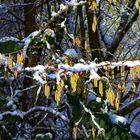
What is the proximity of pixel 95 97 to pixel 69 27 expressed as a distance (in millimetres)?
1675

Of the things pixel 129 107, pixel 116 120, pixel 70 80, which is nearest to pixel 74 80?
pixel 70 80

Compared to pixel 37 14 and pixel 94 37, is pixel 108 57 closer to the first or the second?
pixel 94 37

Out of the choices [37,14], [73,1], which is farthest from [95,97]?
[37,14]

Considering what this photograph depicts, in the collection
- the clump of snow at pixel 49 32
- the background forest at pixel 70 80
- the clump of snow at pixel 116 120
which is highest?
the clump of snow at pixel 49 32

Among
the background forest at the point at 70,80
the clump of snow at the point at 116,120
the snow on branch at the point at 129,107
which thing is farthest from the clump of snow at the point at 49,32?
the snow on branch at the point at 129,107

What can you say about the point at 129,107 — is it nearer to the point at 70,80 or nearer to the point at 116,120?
the point at 116,120

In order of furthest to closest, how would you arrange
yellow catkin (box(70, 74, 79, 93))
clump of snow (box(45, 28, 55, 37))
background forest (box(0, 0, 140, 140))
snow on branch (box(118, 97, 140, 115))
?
snow on branch (box(118, 97, 140, 115)) → clump of snow (box(45, 28, 55, 37)) → background forest (box(0, 0, 140, 140)) → yellow catkin (box(70, 74, 79, 93))

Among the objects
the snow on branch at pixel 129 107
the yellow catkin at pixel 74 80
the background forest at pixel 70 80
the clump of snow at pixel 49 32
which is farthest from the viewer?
the snow on branch at pixel 129 107

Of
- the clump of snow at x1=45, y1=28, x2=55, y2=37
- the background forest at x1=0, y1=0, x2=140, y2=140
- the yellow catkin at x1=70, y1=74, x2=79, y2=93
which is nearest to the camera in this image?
the yellow catkin at x1=70, y1=74, x2=79, y2=93

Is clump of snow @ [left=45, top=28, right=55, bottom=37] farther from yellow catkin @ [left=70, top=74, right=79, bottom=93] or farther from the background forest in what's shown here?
yellow catkin @ [left=70, top=74, right=79, bottom=93]

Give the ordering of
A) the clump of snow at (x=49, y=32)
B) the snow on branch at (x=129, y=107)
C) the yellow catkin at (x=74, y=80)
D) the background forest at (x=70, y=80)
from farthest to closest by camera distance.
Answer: the snow on branch at (x=129, y=107) → the clump of snow at (x=49, y=32) → the background forest at (x=70, y=80) → the yellow catkin at (x=74, y=80)

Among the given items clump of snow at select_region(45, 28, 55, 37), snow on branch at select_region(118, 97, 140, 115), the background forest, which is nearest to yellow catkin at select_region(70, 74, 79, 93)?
the background forest

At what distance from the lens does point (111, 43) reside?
4668 millimetres

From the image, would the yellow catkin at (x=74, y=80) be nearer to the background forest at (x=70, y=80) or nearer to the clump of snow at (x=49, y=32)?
the background forest at (x=70, y=80)
